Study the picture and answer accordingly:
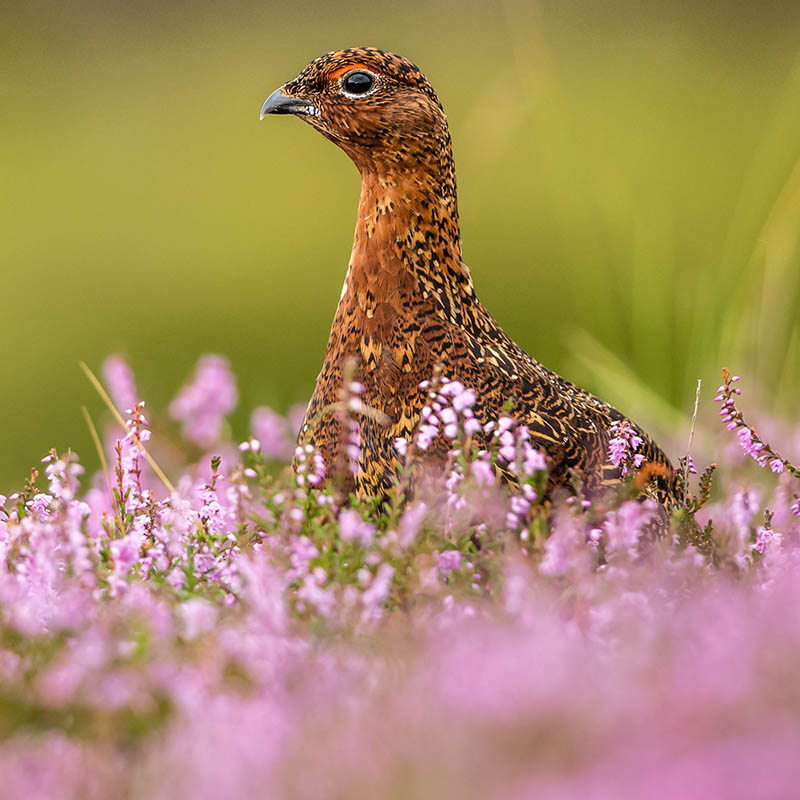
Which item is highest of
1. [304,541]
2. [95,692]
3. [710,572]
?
[304,541]

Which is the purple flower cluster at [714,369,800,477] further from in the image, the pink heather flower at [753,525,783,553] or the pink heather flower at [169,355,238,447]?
the pink heather flower at [169,355,238,447]

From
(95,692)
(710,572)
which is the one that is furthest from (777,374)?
(95,692)

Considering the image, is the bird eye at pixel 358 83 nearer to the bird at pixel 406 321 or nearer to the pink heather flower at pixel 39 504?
the bird at pixel 406 321

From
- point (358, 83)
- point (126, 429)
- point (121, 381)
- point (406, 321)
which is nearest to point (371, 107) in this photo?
point (358, 83)

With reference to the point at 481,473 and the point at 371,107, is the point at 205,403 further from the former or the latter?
the point at 481,473

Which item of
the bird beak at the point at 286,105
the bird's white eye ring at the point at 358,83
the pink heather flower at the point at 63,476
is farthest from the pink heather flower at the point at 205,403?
the pink heather flower at the point at 63,476

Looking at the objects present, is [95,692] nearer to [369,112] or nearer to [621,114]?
[369,112]

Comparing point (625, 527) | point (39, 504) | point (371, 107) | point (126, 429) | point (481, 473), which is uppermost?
point (371, 107)
